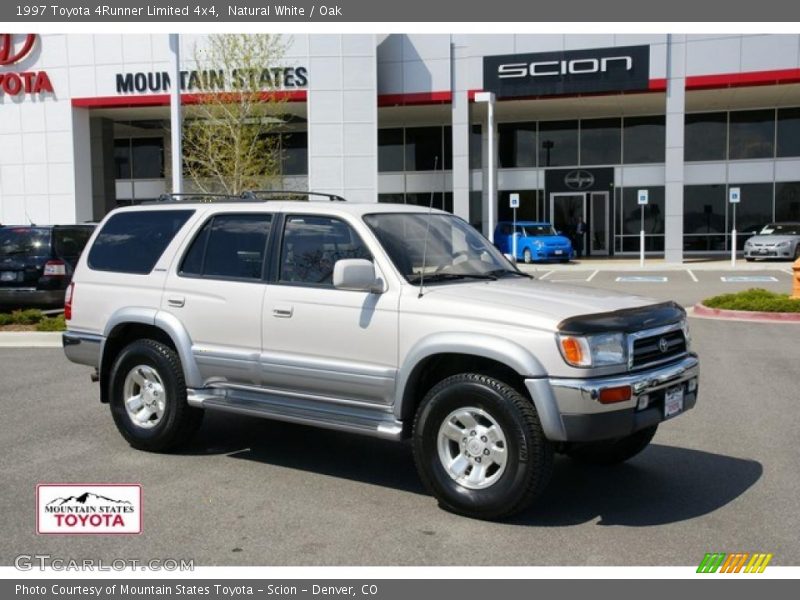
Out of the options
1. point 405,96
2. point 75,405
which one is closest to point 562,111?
point 405,96

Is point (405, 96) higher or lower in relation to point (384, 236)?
higher

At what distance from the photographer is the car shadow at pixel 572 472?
218 inches

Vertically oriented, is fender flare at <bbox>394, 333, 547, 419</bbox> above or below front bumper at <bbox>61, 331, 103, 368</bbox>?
above

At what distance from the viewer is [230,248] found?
22.0 ft

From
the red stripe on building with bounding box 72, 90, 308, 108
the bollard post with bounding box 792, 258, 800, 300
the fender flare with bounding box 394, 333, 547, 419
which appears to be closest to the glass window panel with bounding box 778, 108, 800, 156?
the red stripe on building with bounding box 72, 90, 308, 108

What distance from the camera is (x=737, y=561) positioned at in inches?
185

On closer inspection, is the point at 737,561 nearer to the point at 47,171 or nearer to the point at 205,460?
the point at 205,460

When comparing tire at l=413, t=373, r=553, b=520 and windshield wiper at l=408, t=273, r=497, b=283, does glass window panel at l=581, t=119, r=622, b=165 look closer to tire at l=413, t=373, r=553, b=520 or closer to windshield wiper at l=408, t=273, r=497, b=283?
windshield wiper at l=408, t=273, r=497, b=283

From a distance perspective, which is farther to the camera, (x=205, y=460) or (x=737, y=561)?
(x=205, y=460)

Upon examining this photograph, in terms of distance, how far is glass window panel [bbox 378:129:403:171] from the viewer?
3856 centimetres

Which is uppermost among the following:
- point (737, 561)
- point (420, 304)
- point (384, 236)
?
point (384, 236)

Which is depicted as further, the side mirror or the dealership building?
the dealership building

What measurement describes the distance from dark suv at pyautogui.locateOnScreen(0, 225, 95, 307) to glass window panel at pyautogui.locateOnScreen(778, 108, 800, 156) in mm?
29751

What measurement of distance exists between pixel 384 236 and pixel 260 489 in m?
2.01
